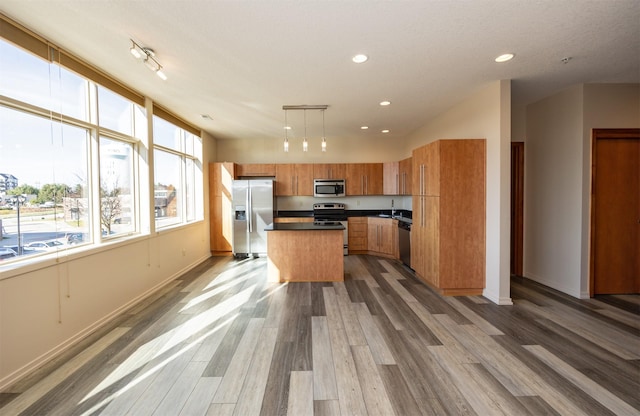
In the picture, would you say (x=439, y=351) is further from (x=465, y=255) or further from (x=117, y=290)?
(x=117, y=290)

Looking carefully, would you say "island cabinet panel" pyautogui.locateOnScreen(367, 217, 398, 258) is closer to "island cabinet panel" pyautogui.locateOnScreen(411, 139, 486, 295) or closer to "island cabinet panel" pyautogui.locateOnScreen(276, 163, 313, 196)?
"island cabinet panel" pyautogui.locateOnScreen(276, 163, 313, 196)

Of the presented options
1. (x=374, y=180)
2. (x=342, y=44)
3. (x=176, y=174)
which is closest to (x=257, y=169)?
(x=176, y=174)

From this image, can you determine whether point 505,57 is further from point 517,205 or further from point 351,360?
point 351,360

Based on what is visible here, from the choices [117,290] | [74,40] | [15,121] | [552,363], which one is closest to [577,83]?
[552,363]

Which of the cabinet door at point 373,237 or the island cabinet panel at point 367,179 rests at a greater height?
the island cabinet panel at point 367,179

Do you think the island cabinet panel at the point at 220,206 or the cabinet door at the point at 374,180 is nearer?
the island cabinet panel at the point at 220,206

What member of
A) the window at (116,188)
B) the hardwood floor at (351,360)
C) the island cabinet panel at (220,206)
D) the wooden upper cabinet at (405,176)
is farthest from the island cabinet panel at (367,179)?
the window at (116,188)

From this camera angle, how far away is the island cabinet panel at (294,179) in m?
6.33

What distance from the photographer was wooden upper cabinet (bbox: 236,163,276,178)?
20.7ft

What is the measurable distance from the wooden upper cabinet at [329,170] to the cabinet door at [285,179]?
0.56m

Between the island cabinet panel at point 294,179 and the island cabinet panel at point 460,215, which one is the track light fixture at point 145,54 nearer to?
the island cabinet panel at point 460,215

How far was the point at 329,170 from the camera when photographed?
20.8 feet

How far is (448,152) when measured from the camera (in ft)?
11.7

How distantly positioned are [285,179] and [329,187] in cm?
110
